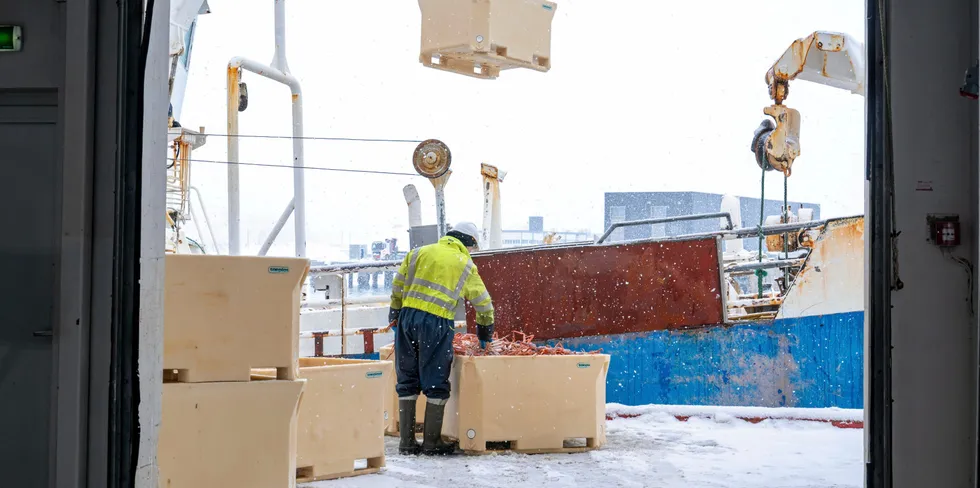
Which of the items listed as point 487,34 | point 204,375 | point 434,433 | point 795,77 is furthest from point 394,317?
point 795,77

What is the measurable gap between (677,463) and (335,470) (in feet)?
8.64

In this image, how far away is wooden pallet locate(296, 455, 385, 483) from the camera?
22.3 feet

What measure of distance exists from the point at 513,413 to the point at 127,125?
494cm

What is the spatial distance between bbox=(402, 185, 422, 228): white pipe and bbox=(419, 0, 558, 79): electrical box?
190 inches

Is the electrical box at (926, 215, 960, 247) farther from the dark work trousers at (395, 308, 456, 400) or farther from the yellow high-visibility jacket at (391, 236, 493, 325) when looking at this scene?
the dark work trousers at (395, 308, 456, 400)

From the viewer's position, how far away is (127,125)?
3.69 metres

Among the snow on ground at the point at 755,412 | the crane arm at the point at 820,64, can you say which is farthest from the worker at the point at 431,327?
the crane arm at the point at 820,64

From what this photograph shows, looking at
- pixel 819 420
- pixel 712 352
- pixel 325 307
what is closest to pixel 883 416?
pixel 819 420

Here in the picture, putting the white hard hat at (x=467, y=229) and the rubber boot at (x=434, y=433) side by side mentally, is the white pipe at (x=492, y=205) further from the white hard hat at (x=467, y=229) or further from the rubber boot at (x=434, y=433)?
the rubber boot at (x=434, y=433)

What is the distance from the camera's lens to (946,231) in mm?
3449

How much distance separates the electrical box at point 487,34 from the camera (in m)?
9.46

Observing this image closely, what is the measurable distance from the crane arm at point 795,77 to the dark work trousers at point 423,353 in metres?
5.32

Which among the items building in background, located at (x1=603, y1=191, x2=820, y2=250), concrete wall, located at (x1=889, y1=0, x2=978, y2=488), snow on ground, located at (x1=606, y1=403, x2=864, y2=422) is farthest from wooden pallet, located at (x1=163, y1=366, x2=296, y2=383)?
building in background, located at (x1=603, y1=191, x2=820, y2=250)

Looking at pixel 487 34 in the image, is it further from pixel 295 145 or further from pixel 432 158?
pixel 295 145
